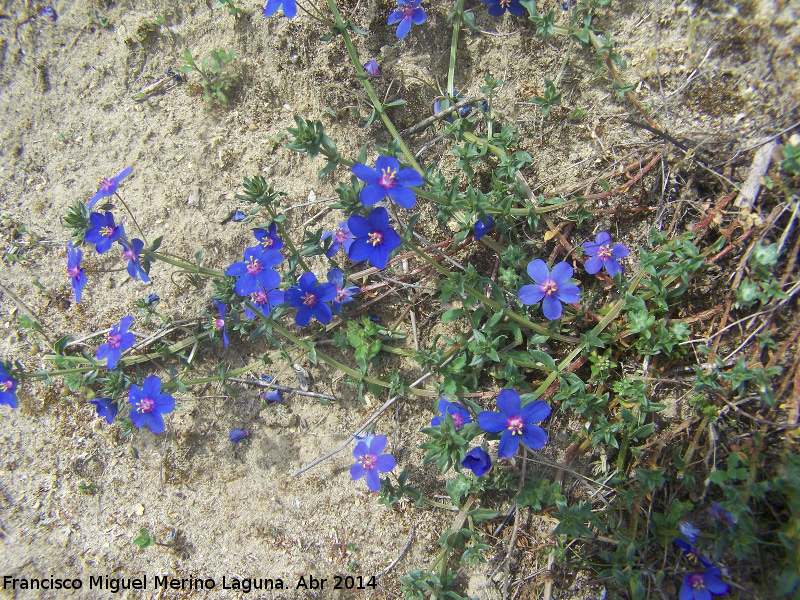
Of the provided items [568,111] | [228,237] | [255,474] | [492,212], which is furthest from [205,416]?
[568,111]

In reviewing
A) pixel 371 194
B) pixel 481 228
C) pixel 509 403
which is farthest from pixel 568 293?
pixel 371 194

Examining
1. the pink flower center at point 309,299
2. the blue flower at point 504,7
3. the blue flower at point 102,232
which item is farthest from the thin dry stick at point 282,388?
the blue flower at point 504,7

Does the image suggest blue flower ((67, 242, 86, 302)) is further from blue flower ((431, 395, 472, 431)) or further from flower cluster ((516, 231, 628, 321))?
flower cluster ((516, 231, 628, 321))

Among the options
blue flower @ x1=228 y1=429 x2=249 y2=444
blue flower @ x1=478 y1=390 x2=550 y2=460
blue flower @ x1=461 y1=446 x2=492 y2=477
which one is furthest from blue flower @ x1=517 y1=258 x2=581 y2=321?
blue flower @ x1=228 y1=429 x2=249 y2=444

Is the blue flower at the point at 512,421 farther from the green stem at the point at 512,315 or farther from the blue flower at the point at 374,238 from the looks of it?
the blue flower at the point at 374,238

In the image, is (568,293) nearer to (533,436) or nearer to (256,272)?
(533,436)
